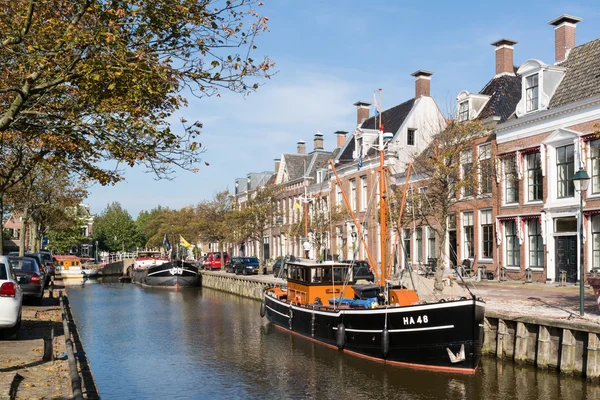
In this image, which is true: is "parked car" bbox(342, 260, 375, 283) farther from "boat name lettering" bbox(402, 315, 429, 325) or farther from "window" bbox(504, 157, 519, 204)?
"boat name lettering" bbox(402, 315, 429, 325)

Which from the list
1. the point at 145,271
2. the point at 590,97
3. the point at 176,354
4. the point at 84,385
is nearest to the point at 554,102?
the point at 590,97

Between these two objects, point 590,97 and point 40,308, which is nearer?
point 40,308

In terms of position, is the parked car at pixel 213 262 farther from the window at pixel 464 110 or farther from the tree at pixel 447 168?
the tree at pixel 447 168

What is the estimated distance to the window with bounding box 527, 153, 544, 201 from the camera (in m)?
35.1

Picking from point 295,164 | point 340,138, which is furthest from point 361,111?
point 295,164

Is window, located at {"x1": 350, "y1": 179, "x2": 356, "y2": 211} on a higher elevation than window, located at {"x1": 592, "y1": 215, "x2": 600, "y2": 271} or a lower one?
higher

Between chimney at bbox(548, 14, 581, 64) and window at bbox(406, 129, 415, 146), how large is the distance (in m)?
17.3

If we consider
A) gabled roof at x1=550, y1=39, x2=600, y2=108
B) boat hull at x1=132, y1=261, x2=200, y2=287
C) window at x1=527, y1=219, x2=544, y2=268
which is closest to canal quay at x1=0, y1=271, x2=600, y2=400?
window at x1=527, y1=219, x2=544, y2=268

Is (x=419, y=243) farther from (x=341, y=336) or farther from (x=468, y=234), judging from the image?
(x=341, y=336)

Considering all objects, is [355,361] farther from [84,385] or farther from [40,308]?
[40,308]

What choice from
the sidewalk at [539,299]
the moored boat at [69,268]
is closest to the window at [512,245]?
the sidewalk at [539,299]

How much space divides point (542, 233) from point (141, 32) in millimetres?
27359

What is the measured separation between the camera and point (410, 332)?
63.4 ft

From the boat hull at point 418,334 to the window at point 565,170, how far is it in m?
16.9
